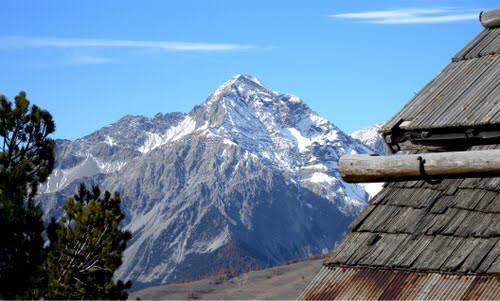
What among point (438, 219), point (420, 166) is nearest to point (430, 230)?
point (438, 219)

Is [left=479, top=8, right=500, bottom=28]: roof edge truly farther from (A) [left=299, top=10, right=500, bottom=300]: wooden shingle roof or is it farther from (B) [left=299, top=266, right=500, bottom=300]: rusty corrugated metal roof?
(B) [left=299, top=266, right=500, bottom=300]: rusty corrugated metal roof

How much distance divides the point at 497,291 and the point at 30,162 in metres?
30.0

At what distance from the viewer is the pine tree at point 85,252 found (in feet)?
149

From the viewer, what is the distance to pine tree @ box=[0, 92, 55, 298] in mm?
16938

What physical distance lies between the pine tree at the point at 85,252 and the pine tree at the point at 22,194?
10.2 feet

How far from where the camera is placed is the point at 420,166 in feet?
28.8

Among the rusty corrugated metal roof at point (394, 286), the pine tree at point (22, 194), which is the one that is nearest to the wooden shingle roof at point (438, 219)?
the rusty corrugated metal roof at point (394, 286)

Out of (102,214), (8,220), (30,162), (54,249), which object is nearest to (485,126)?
(8,220)

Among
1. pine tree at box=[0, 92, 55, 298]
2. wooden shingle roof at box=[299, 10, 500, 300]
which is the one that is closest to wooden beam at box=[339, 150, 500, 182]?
wooden shingle roof at box=[299, 10, 500, 300]

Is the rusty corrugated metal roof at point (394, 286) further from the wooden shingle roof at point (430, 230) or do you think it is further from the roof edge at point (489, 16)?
the roof edge at point (489, 16)

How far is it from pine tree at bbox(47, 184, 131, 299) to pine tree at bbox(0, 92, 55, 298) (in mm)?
3102

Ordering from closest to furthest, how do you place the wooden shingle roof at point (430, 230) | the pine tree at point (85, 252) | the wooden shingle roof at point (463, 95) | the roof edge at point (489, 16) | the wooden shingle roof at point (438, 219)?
the wooden shingle roof at point (463, 95) → the wooden shingle roof at point (438, 219) → the wooden shingle roof at point (430, 230) → the roof edge at point (489, 16) → the pine tree at point (85, 252)

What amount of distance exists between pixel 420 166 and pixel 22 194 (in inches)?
654

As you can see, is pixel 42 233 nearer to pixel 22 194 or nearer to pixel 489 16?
pixel 22 194
